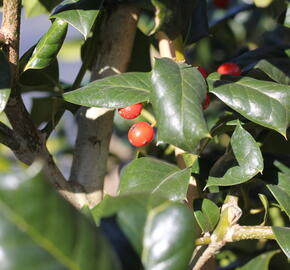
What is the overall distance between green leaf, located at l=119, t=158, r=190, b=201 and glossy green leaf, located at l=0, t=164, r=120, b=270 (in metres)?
0.41

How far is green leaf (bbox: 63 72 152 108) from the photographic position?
→ 85cm

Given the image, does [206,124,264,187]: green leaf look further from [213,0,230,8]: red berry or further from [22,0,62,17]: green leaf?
[213,0,230,8]: red berry

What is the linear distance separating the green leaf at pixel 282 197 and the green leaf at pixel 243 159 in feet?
0.23

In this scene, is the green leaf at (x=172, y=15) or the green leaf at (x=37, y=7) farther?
the green leaf at (x=37, y=7)

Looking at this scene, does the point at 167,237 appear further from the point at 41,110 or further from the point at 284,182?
the point at 41,110

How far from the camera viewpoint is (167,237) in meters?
0.51

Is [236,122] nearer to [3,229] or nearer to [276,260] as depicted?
[276,260]

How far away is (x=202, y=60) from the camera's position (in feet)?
6.25

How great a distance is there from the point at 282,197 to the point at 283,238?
12cm

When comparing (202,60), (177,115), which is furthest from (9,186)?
(202,60)

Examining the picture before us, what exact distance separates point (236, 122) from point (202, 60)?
1.06 meters

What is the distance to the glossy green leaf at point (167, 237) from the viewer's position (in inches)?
19.9

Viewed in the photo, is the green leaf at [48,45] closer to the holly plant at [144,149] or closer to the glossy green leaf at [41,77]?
the holly plant at [144,149]

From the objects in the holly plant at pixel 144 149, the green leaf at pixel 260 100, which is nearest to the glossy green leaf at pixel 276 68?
the holly plant at pixel 144 149
